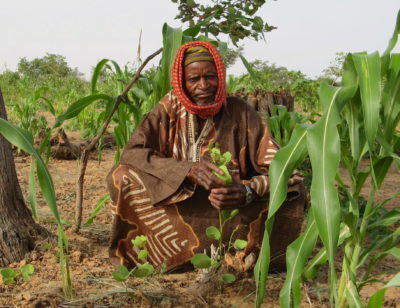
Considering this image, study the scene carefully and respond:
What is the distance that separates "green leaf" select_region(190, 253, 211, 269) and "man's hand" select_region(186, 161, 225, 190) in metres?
0.29

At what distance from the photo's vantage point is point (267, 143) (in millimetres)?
2186

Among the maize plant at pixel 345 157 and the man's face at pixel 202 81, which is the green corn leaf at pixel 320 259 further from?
the man's face at pixel 202 81

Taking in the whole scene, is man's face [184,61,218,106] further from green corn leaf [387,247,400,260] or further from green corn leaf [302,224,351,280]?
green corn leaf [387,247,400,260]

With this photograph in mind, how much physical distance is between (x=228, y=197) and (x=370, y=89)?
86 centimetres

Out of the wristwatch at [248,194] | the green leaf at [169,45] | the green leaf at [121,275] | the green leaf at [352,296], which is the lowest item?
the green leaf at [352,296]

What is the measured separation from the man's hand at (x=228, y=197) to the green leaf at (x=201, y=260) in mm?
220

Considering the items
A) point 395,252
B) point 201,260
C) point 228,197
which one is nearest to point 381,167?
point 395,252

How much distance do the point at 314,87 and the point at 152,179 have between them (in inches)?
265

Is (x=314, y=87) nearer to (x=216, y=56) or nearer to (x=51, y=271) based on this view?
(x=216, y=56)

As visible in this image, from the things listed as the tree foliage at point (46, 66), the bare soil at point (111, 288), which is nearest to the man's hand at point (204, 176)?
the bare soil at point (111, 288)

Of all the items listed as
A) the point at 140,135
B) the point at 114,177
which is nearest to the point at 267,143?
the point at 140,135

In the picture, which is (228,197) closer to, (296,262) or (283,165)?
(296,262)

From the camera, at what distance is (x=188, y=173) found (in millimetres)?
2012

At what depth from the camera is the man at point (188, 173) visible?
82.4 inches
